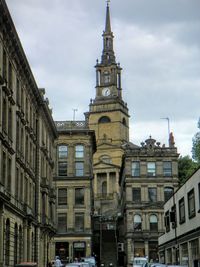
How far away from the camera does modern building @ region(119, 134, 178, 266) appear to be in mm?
92812

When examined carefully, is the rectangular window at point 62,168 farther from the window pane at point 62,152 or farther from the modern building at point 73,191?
the window pane at point 62,152

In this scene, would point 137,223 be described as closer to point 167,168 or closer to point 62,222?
point 167,168

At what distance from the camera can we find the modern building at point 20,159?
1580 inches

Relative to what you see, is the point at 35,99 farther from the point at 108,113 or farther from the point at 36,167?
the point at 108,113

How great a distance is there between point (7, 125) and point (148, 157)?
2218 inches

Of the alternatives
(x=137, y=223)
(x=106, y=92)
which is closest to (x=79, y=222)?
(x=137, y=223)

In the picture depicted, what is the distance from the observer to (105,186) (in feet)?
447

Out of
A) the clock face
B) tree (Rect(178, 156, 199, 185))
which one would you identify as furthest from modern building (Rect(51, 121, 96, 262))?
the clock face

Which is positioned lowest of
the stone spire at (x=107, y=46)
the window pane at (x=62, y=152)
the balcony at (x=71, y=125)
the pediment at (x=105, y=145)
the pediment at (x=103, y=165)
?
the window pane at (x=62, y=152)

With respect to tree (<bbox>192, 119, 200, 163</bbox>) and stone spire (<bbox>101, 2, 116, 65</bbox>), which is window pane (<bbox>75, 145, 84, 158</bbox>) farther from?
stone spire (<bbox>101, 2, 116, 65</bbox>)

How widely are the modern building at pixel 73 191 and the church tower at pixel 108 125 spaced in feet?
106

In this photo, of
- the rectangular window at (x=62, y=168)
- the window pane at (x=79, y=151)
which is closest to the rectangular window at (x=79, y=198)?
the rectangular window at (x=62, y=168)

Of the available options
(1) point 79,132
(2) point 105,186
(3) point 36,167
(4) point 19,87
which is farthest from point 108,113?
(4) point 19,87

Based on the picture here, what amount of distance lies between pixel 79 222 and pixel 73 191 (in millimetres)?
5009
